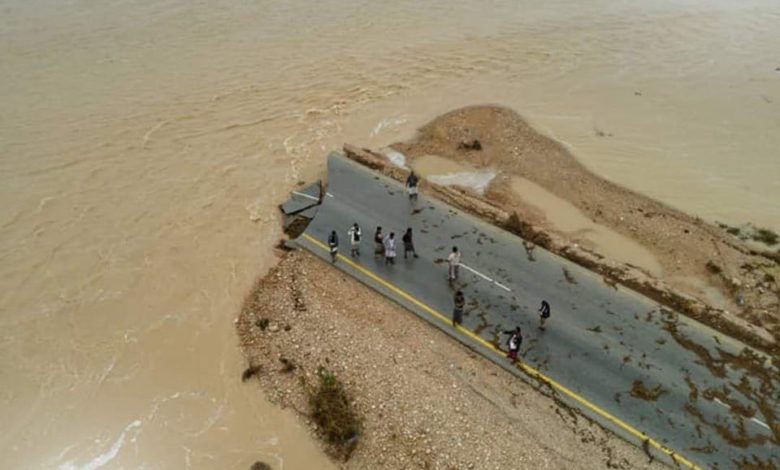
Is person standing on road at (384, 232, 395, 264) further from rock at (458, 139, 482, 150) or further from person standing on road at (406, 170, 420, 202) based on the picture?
rock at (458, 139, 482, 150)

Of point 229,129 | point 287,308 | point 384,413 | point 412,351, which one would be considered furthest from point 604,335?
point 229,129

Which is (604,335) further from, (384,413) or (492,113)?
(492,113)

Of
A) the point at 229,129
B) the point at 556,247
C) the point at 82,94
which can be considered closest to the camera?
the point at 556,247

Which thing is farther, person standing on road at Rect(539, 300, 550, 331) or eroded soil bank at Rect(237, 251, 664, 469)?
person standing on road at Rect(539, 300, 550, 331)

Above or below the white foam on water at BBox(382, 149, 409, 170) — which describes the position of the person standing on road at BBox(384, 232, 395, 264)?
above

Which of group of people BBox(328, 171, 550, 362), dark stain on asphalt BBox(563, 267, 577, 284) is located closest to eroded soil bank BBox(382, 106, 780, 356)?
dark stain on asphalt BBox(563, 267, 577, 284)

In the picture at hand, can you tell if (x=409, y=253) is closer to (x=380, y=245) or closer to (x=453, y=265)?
(x=380, y=245)

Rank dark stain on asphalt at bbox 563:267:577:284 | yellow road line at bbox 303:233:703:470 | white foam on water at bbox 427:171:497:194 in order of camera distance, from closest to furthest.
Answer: yellow road line at bbox 303:233:703:470, dark stain on asphalt at bbox 563:267:577:284, white foam on water at bbox 427:171:497:194

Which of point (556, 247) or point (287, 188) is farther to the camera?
point (287, 188)
